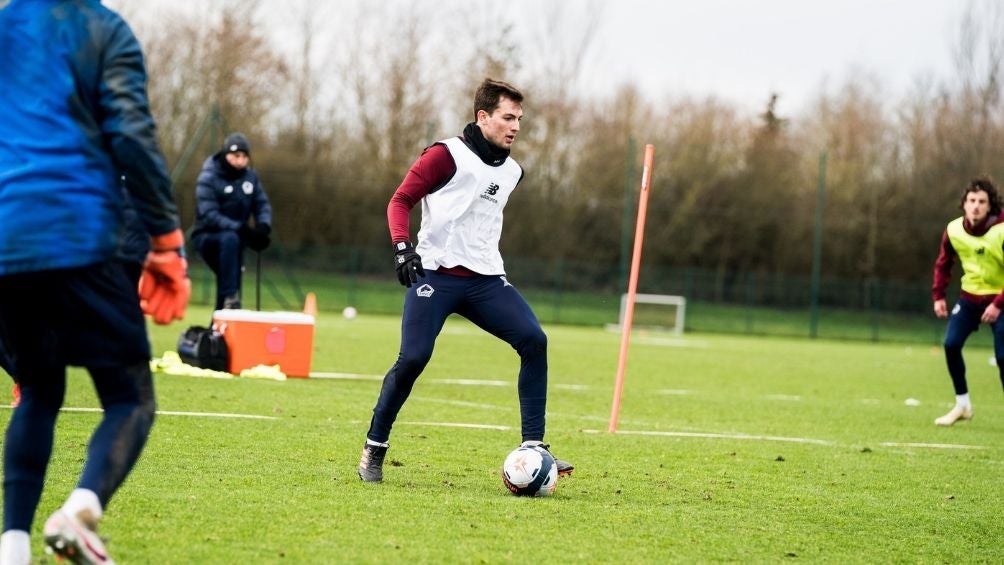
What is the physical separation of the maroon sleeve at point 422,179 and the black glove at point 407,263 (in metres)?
0.19

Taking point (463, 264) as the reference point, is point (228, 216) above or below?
below

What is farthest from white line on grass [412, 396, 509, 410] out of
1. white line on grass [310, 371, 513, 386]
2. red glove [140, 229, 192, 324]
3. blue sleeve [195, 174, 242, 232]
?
red glove [140, 229, 192, 324]

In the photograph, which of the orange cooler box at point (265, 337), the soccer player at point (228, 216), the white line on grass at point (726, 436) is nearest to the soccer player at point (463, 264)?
the white line on grass at point (726, 436)

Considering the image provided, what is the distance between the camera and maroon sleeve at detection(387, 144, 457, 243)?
6012mm

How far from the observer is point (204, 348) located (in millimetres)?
10812

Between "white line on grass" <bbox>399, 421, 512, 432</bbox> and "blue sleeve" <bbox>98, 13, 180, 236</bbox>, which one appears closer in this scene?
"blue sleeve" <bbox>98, 13, 180, 236</bbox>

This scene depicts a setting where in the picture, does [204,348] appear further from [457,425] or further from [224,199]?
[457,425]

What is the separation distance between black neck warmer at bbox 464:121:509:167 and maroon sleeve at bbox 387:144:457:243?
0.15 m

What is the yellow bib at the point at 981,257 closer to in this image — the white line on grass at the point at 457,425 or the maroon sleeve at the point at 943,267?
the maroon sleeve at the point at 943,267

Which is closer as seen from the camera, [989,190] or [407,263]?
[407,263]

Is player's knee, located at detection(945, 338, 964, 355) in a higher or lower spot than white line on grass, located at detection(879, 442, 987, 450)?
higher

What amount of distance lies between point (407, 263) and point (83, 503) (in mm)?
2477

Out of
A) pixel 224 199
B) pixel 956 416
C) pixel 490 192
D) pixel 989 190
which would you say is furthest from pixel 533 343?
Answer: pixel 224 199

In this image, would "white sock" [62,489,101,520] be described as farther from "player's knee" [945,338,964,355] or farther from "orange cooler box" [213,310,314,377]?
"player's knee" [945,338,964,355]
